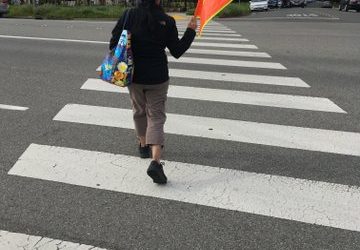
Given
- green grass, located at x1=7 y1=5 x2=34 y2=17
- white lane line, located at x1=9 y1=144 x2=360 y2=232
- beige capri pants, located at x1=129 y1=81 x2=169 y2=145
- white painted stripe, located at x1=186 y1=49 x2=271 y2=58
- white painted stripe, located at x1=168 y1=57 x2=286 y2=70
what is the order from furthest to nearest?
green grass, located at x1=7 y1=5 x2=34 y2=17 → white painted stripe, located at x1=186 y1=49 x2=271 y2=58 → white painted stripe, located at x1=168 y1=57 x2=286 y2=70 → beige capri pants, located at x1=129 y1=81 x2=169 y2=145 → white lane line, located at x1=9 y1=144 x2=360 y2=232

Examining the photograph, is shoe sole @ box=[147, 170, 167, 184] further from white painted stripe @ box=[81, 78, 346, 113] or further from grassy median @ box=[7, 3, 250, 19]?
grassy median @ box=[7, 3, 250, 19]

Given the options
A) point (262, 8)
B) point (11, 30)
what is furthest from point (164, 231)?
point (262, 8)

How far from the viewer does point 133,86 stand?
4.11 meters

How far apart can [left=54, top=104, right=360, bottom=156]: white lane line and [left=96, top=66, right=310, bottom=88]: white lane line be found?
225cm

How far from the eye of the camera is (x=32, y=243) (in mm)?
3172

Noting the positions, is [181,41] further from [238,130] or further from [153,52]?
[238,130]

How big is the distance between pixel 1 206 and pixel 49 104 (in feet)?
9.56

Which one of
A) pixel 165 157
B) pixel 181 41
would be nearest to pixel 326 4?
pixel 165 157

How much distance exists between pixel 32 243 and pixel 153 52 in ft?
5.81

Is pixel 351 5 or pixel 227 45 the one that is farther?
pixel 351 5

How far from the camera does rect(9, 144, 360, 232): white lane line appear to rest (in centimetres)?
366

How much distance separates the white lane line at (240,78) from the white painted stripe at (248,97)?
78 cm

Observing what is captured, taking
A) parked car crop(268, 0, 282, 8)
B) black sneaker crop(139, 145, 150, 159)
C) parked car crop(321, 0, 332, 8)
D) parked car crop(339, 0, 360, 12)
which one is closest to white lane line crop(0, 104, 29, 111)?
black sneaker crop(139, 145, 150, 159)

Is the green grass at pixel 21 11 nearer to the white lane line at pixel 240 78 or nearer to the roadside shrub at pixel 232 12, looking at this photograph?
the roadside shrub at pixel 232 12
